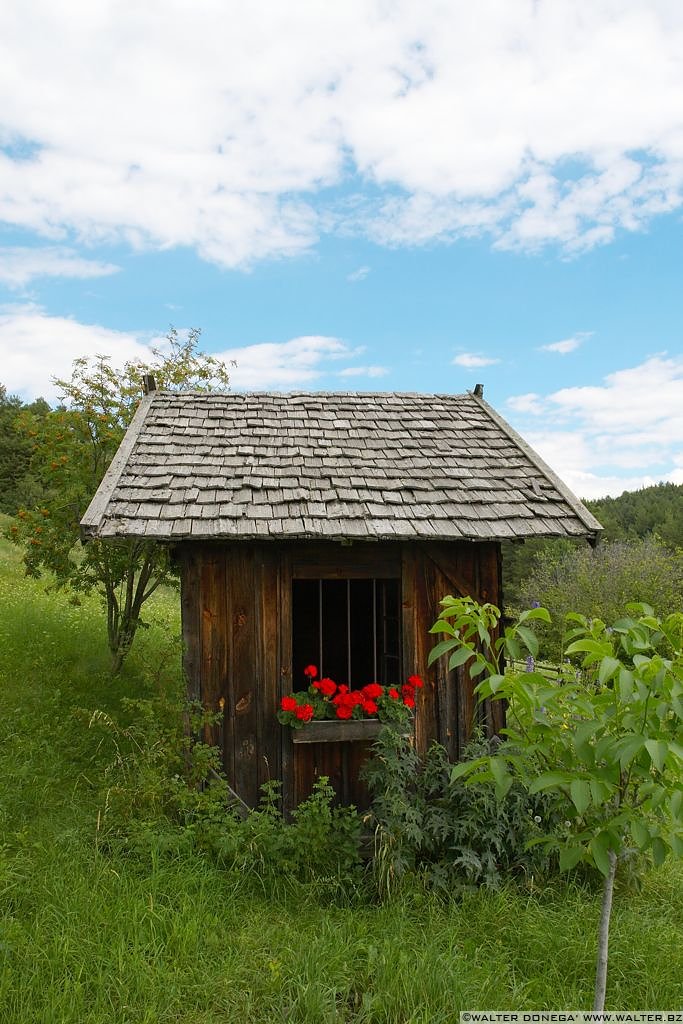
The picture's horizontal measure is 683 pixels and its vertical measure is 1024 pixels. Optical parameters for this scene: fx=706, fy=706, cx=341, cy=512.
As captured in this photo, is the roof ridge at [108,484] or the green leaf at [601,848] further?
the roof ridge at [108,484]

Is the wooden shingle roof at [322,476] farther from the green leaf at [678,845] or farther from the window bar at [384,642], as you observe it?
the green leaf at [678,845]

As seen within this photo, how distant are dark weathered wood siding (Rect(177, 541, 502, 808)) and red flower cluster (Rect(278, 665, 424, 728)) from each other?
7.8 inches

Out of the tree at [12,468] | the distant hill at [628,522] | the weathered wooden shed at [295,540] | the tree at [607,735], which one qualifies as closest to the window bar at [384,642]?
the weathered wooden shed at [295,540]

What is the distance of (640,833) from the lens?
240 centimetres

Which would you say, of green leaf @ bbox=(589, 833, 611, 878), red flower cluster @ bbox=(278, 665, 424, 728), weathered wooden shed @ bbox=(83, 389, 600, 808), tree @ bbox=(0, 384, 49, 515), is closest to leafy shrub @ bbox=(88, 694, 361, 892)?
weathered wooden shed @ bbox=(83, 389, 600, 808)

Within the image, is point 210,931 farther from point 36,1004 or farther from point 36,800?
point 36,800

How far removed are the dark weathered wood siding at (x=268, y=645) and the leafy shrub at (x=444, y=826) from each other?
43cm

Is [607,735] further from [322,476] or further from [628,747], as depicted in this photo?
[322,476]

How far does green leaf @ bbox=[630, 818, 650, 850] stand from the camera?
2363 mm

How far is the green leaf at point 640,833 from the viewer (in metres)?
2.36

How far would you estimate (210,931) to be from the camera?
4082 mm

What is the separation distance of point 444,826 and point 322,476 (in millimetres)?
2773

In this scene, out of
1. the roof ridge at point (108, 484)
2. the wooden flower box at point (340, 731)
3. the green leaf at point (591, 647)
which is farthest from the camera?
the wooden flower box at point (340, 731)

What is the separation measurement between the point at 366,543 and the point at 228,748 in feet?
6.21
